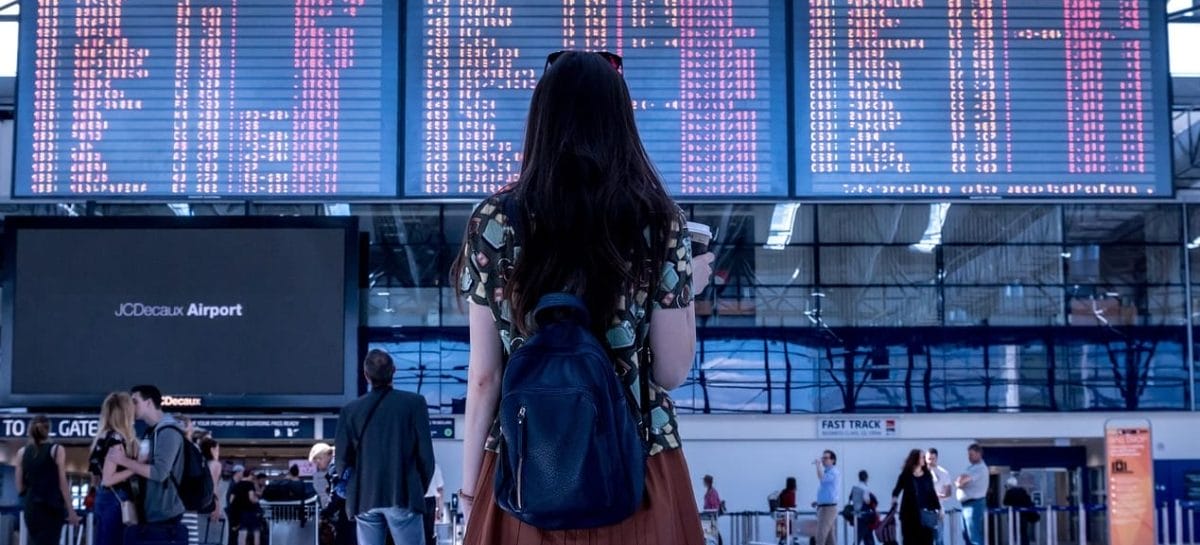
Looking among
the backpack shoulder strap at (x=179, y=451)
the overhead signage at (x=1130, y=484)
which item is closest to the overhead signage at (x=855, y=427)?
the overhead signage at (x=1130, y=484)

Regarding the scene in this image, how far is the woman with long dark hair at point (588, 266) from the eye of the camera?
2.22 meters

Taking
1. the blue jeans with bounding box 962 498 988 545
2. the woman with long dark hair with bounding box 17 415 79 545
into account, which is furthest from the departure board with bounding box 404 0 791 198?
the blue jeans with bounding box 962 498 988 545

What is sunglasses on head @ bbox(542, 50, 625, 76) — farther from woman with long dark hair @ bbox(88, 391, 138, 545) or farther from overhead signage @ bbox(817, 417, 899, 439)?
overhead signage @ bbox(817, 417, 899, 439)

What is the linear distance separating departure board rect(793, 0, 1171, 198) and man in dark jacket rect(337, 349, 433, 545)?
14.7ft

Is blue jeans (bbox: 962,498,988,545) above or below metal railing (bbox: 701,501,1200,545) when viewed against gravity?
above

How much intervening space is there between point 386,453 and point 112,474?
1362 mm

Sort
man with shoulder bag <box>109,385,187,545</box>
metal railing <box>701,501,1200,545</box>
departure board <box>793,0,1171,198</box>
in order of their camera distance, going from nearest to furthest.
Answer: man with shoulder bag <box>109,385,187,545</box>, departure board <box>793,0,1171,198</box>, metal railing <box>701,501,1200,545</box>

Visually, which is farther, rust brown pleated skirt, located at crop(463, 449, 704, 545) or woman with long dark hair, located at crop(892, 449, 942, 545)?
woman with long dark hair, located at crop(892, 449, 942, 545)

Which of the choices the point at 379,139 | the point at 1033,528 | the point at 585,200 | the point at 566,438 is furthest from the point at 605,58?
the point at 1033,528

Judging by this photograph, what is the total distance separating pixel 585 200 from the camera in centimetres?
228

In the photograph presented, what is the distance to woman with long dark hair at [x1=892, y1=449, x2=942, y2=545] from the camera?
13.2 metres

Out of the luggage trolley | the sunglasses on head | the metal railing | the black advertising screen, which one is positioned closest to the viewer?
the sunglasses on head

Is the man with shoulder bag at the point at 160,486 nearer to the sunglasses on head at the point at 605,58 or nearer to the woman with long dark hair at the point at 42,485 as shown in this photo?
the woman with long dark hair at the point at 42,485

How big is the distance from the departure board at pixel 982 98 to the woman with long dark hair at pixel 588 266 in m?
7.88
